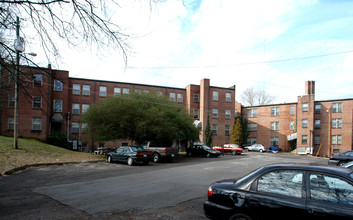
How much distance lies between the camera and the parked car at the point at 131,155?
1838 cm

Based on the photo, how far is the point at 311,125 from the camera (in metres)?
42.5

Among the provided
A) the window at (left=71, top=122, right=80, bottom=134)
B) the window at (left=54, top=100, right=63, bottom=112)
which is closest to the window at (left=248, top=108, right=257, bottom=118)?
the window at (left=71, top=122, right=80, bottom=134)

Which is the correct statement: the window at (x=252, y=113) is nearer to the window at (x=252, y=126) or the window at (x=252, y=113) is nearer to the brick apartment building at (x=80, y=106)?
the window at (x=252, y=126)

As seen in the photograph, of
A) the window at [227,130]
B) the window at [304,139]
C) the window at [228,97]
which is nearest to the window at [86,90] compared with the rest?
the window at [228,97]

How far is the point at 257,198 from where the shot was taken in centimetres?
433

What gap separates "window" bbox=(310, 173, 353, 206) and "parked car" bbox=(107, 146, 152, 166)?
1528 centimetres

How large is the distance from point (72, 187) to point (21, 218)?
393 centimetres

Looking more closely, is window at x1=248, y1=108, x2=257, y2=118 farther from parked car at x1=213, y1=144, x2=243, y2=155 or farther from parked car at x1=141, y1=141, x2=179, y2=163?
parked car at x1=141, y1=141, x2=179, y2=163

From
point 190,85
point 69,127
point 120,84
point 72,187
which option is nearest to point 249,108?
point 190,85

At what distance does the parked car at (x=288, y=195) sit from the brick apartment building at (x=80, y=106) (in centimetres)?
2350

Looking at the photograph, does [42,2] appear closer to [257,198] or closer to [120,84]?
[257,198]

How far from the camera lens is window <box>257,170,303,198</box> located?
4186mm

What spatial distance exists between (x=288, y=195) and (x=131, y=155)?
50.5 feet

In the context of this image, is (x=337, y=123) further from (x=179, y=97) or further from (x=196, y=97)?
(x=179, y=97)
